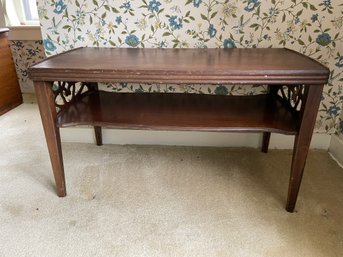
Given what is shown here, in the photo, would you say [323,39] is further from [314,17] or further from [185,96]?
[185,96]

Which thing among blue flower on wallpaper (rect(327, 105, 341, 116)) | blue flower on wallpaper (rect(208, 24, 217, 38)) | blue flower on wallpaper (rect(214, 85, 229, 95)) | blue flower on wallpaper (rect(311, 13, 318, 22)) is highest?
blue flower on wallpaper (rect(311, 13, 318, 22))

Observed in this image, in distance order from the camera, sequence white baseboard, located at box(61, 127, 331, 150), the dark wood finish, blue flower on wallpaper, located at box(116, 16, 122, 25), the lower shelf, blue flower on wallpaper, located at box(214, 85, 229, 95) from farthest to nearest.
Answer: the dark wood finish → white baseboard, located at box(61, 127, 331, 150) → blue flower on wallpaper, located at box(214, 85, 229, 95) → blue flower on wallpaper, located at box(116, 16, 122, 25) → the lower shelf

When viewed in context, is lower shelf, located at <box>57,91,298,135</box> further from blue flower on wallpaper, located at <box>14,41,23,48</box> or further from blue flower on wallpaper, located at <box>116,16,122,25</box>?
blue flower on wallpaper, located at <box>14,41,23,48</box>

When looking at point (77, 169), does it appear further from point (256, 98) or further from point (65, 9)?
point (256, 98)

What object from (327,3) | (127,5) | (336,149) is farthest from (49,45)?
(336,149)

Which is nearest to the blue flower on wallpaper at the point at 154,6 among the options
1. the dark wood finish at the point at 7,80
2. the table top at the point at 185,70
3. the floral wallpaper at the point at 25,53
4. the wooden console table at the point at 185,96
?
the wooden console table at the point at 185,96

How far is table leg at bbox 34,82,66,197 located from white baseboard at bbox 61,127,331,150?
578 mm

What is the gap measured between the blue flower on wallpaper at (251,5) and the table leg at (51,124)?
1.07 m

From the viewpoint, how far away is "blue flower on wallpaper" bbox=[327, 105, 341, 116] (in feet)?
5.56

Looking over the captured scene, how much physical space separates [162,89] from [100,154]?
0.57 m

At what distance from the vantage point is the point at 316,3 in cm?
146

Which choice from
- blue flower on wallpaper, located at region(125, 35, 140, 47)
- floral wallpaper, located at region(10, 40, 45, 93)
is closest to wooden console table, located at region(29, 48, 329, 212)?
blue flower on wallpaper, located at region(125, 35, 140, 47)

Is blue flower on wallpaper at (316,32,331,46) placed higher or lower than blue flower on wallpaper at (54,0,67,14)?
lower

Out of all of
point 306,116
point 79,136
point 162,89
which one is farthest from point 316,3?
point 79,136
